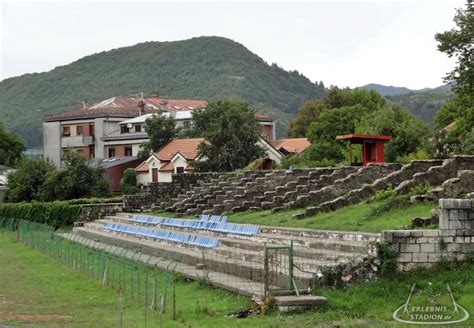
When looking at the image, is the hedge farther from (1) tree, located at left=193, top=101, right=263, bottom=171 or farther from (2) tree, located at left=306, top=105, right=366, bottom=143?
(2) tree, located at left=306, top=105, right=366, bottom=143

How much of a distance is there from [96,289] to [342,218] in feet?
24.5

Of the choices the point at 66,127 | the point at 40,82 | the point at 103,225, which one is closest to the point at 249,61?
the point at 40,82

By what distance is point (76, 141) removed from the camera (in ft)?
315

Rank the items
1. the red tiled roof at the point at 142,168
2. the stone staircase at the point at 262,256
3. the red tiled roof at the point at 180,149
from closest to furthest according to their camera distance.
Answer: the stone staircase at the point at 262,256, the red tiled roof at the point at 180,149, the red tiled roof at the point at 142,168

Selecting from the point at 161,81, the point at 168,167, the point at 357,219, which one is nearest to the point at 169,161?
the point at 168,167

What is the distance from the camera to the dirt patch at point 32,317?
60.3 feet

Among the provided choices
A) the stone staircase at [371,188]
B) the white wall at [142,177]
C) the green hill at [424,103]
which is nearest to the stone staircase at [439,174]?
the stone staircase at [371,188]

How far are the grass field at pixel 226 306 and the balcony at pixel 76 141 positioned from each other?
72.2 m

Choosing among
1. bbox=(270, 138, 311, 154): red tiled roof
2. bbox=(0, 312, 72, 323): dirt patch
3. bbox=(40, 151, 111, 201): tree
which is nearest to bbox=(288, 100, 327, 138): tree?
bbox=(270, 138, 311, 154): red tiled roof

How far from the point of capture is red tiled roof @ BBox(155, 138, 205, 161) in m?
71.2

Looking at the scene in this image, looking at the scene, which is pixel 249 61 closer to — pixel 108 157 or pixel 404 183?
pixel 108 157

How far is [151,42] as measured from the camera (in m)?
Answer: 196

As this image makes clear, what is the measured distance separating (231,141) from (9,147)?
3968 cm

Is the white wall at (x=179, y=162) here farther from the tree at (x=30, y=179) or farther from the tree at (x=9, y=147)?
the tree at (x=9, y=147)
